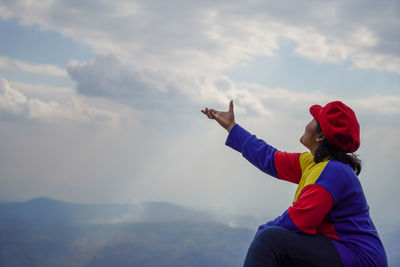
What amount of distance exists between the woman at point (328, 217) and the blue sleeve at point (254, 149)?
2.01 ft

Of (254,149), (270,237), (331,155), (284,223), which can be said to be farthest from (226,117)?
(270,237)

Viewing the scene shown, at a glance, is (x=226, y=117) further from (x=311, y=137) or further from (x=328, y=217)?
(x=328, y=217)

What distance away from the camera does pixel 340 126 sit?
9.53 feet

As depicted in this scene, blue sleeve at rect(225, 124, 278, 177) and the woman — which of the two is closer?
the woman

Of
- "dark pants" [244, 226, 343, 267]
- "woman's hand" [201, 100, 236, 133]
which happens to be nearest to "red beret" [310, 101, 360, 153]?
A: "dark pants" [244, 226, 343, 267]

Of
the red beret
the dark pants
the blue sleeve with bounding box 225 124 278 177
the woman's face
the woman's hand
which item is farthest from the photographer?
the woman's hand

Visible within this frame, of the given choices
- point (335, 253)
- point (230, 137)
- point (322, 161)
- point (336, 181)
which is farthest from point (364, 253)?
point (230, 137)

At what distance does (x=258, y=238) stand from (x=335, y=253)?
460 mm

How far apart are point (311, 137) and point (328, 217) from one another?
1.95 ft

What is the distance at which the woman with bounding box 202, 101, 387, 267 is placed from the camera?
2.58 meters

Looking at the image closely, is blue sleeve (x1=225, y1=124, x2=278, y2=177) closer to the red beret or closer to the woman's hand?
the woman's hand

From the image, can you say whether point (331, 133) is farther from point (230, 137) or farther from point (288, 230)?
point (230, 137)

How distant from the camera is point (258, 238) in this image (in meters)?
2.59

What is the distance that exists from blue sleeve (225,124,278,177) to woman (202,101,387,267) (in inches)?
24.1
